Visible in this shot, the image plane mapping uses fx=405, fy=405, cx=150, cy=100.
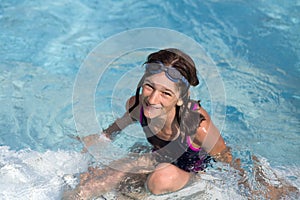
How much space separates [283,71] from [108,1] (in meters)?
3.04

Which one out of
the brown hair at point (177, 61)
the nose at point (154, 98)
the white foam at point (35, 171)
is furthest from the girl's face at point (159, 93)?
the white foam at point (35, 171)

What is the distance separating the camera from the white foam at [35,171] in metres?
3.25

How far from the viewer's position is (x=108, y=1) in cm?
654

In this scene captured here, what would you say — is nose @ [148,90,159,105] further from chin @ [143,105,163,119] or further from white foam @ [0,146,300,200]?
white foam @ [0,146,300,200]

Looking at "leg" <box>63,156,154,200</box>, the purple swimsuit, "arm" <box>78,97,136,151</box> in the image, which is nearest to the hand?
"arm" <box>78,97,136,151</box>

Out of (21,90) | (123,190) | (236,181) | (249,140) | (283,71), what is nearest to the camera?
(123,190)

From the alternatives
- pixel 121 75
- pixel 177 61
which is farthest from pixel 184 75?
pixel 121 75

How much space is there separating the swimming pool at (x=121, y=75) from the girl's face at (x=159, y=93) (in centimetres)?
80

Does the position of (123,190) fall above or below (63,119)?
above

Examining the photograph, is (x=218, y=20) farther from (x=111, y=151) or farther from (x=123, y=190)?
(x=123, y=190)

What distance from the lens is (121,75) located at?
5.02m

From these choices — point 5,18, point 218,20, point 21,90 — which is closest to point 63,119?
point 21,90

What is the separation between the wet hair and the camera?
292 centimetres

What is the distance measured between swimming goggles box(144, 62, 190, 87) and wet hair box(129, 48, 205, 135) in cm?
2
